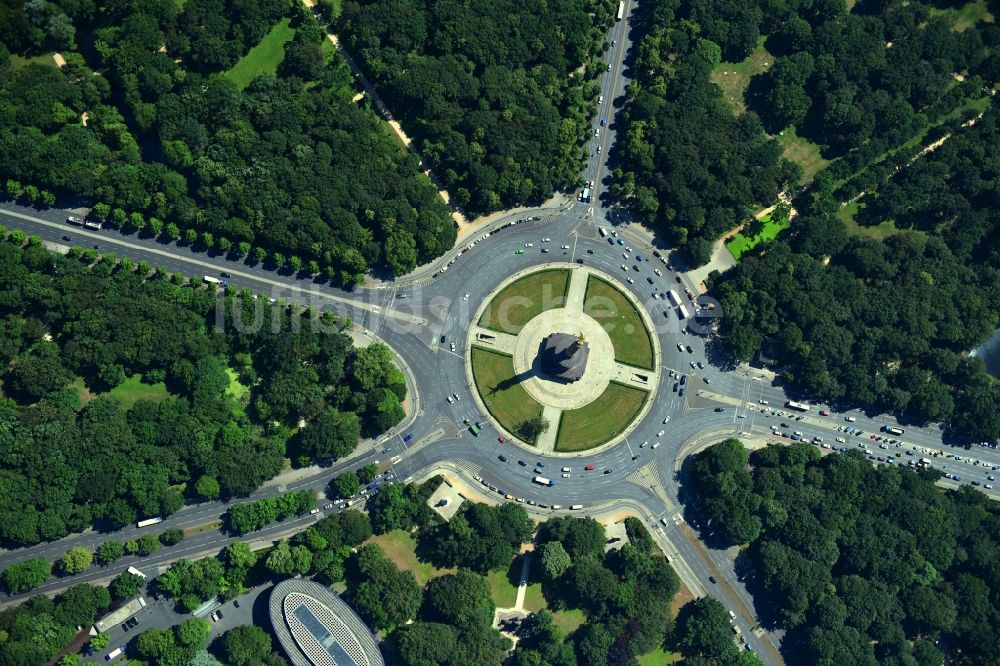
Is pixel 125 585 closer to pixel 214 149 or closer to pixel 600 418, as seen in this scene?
pixel 214 149

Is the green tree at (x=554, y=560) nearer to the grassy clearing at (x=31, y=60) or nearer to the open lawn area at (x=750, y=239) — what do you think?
the open lawn area at (x=750, y=239)

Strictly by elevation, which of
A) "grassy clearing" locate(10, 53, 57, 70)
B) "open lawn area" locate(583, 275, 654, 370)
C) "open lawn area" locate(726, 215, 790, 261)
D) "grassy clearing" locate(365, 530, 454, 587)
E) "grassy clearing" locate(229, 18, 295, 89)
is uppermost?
"grassy clearing" locate(229, 18, 295, 89)

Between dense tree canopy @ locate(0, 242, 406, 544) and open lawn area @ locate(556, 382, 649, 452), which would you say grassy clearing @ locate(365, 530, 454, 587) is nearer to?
dense tree canopy @ locate(0, 242, 406, 544)

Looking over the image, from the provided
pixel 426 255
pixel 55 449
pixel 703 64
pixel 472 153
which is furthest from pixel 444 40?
pixel 55 449

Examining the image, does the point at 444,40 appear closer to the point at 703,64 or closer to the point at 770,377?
the point at 703,64

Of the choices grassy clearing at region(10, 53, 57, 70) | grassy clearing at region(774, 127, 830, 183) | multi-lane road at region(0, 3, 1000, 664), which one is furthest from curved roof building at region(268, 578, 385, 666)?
grassy clearing at region(774, 127, 830, 183)

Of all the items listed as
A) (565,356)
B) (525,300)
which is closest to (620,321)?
(565,356)
